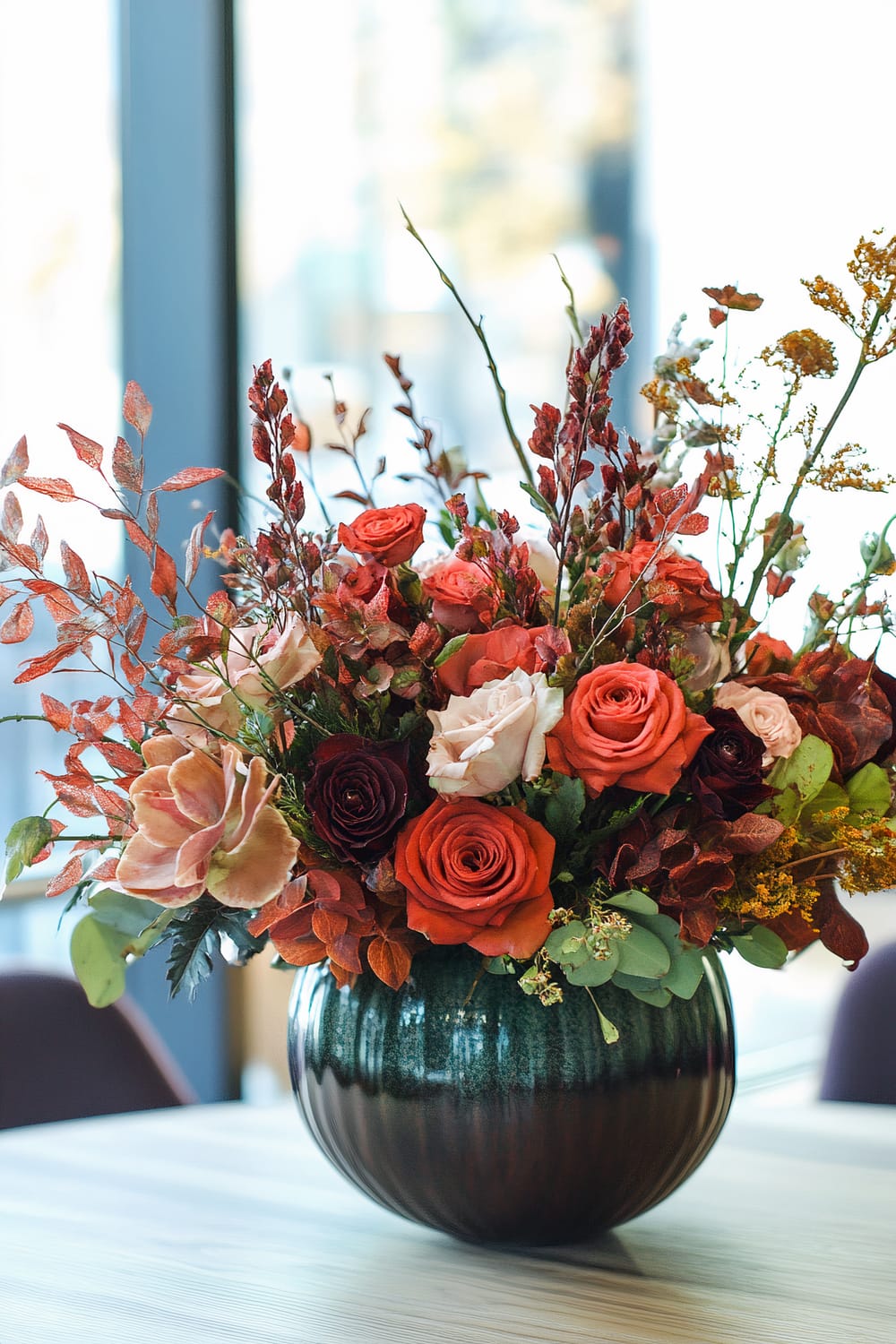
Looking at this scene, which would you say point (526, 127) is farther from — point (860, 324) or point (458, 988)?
point (458, 988)

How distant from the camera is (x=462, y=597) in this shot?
86 cm

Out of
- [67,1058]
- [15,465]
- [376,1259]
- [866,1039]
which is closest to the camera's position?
[15,465]

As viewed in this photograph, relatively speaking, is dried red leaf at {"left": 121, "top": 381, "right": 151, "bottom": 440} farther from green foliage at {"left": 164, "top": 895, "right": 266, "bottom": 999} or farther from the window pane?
the window pane

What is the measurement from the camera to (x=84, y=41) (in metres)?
2.66

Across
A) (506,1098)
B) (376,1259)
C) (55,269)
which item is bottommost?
(376,1259)

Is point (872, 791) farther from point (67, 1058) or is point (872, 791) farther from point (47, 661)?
point (67, 1058)

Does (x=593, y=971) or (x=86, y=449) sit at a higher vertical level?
(x=86, y=449)

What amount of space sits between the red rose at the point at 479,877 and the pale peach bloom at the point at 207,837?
7 cm

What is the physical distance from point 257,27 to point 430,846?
96.7 inches

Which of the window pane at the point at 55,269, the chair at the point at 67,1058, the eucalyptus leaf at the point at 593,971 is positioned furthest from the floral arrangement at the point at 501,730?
the window pane at the point at 55,269

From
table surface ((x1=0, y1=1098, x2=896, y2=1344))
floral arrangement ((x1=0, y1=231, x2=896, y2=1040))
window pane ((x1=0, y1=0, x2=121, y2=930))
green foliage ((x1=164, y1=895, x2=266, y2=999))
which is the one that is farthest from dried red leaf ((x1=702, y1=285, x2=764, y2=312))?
window pane ((x1=0, y1=0, x2=121, y2=930))

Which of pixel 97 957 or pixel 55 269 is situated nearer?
pixel 97 957

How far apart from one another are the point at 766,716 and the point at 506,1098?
0.27 metres

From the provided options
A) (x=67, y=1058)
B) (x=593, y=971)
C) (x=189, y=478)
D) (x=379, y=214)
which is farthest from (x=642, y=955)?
(x=379, y=214)
